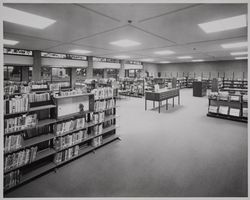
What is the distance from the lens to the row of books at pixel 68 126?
116 inches

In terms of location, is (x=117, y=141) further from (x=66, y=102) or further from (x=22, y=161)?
(x=22, y=161)

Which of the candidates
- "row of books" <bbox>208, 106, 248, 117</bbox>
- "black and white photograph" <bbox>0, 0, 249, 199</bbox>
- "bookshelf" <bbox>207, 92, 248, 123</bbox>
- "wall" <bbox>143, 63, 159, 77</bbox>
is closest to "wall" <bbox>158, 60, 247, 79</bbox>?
"wall" <bbox>143, 63, 159, 77</bbox>

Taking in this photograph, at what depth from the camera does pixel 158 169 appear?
281 cm

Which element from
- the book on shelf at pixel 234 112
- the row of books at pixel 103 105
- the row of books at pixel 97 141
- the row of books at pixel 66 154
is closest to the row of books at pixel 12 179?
the row of books at pixel 66 154

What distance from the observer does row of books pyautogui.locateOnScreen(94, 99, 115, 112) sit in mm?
3672

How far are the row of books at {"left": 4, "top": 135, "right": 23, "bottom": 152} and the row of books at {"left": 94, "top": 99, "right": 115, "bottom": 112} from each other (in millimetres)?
1586

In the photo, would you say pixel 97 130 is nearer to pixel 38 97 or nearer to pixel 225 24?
A: pixel 38 97

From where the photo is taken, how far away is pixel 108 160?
3109 mm

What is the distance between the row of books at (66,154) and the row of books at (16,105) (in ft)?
3.35

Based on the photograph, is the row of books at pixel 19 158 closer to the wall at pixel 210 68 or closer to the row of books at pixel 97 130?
the row of books at pixel 97 130

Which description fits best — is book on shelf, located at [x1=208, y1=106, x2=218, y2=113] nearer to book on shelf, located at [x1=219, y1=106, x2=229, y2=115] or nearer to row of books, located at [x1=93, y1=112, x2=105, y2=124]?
book on shelf, located at [x1=219, y1=106, x2=229, y2=115]

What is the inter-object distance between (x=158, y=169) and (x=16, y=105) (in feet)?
8.40

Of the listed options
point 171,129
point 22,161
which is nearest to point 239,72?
point 171,129

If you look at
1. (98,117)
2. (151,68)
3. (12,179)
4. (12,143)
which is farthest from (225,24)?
(151,68)
